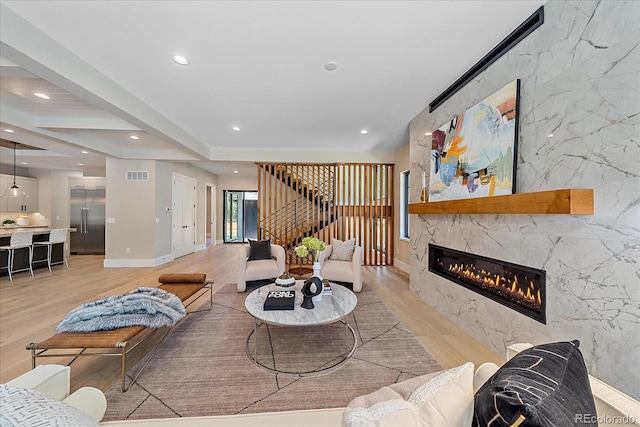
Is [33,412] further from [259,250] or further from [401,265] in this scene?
[401,265]

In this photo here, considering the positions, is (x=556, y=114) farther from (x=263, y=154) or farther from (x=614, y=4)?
(x=263, y=154)

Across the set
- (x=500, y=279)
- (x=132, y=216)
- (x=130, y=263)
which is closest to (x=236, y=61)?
(x=500, y=279)

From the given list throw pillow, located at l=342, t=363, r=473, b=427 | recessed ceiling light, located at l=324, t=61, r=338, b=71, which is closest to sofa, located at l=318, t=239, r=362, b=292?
recessed ceiling light, located at l=324, t=61, r=338, b=71

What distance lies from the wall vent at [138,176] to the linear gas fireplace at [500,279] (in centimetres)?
647

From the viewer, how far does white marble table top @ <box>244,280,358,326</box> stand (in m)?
2.04

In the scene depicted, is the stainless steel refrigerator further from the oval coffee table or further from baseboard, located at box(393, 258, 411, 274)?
baseboard, located at box(393, 258, 411, 274)

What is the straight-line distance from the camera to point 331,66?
8.39 feet

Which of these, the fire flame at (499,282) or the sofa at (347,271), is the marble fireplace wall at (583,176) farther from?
the sofa at (347,271)

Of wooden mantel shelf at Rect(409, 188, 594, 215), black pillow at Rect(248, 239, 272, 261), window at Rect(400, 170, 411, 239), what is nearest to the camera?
wooden mantel shelf at Rect(409, 188, 594, 215)

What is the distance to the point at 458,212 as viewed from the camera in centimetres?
267

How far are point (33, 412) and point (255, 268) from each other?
11.4ft

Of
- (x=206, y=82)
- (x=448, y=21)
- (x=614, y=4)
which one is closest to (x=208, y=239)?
(x=206, y=82)

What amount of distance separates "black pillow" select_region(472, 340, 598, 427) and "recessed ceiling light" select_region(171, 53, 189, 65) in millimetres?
3223

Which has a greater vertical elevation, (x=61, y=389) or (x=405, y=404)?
(x=405, y=404)
